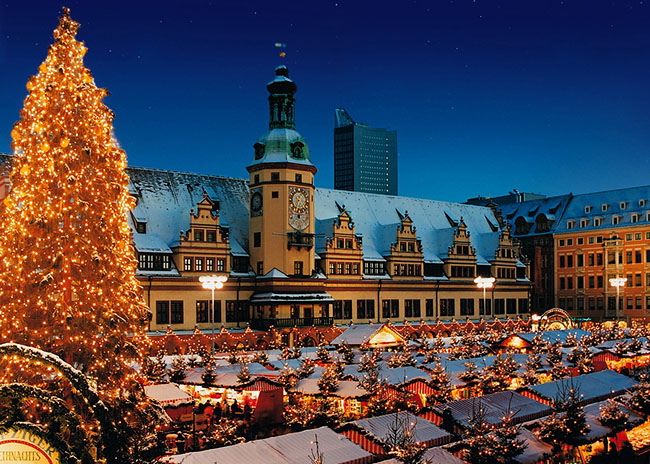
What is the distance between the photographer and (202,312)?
58.2 m

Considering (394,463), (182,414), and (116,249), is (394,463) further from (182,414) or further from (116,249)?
(182,414)

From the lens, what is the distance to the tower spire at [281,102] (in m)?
63.2

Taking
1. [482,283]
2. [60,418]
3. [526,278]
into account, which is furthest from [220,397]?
[526,278]

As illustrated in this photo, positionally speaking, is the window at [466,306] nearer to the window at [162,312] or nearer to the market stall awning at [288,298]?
the market stall awning at [288,298]

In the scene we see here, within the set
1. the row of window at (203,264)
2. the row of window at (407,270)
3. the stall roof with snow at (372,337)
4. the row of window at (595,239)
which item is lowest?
the stall roof with snow at (372,337)

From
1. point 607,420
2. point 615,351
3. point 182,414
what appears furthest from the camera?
point 615,351

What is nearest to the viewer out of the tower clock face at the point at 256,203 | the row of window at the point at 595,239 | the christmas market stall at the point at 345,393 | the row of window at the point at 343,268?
the christmas market stall at the point at 345,393

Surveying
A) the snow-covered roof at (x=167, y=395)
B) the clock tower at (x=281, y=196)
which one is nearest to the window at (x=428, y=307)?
the clock tower at (x=281, y=196)

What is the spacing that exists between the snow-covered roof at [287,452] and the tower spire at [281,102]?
147 ft

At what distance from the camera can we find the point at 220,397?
124ft

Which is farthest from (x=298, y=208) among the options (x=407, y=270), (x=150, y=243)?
(x=407, y=270)

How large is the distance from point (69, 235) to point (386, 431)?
11.5 metres

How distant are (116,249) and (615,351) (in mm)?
38047

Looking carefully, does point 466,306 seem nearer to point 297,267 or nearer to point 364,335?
point 297,267
